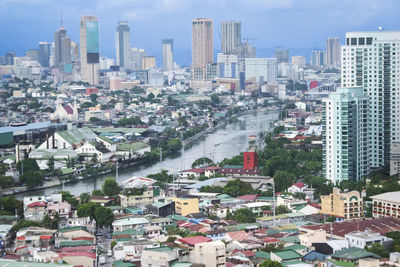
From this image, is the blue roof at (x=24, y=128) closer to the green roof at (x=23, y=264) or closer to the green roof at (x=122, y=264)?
the green roof at (x=122, y=264)

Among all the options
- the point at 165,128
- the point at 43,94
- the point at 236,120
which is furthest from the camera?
the point at 43,94

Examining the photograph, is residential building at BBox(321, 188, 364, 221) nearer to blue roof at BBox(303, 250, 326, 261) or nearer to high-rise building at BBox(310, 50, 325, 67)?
blue roof at BBox(303, 250, 326, 261)

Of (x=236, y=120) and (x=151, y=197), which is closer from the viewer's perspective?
(x=151, y=197)

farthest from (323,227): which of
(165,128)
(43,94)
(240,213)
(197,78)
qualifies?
(197,78)

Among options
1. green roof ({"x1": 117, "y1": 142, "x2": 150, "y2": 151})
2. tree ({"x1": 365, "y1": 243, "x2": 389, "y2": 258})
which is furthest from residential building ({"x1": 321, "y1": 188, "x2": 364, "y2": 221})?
green roof ({"x1": 117, "y1": 142, "x2": 150, "y2": 151})

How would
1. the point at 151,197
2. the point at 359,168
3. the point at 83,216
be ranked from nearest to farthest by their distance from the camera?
the point at 83,216 → the point at 151,197 → the point at 359,168

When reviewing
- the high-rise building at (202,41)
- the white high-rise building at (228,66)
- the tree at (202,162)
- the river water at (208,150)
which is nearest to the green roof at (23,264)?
the river water at (208,150)

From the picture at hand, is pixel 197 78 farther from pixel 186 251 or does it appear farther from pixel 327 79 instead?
pixel 186 251
